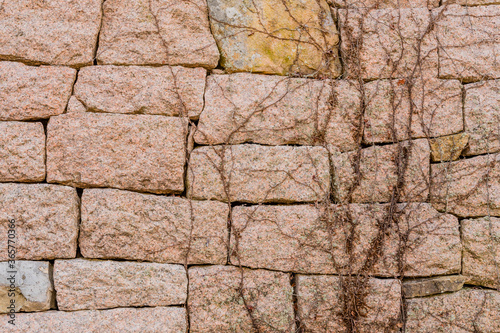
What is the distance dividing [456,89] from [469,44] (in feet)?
1.14

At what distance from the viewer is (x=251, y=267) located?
259 cm

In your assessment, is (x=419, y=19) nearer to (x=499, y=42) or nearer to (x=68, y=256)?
(x=499, y=42)

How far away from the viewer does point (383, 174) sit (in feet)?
8.86

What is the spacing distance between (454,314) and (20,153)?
291cm

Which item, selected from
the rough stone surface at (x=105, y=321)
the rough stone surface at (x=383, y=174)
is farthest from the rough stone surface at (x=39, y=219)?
the rough stone surface at (x=383, y=174)

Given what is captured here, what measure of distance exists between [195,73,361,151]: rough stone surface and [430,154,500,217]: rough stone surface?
0.64 metres

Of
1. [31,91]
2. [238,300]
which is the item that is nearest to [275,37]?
[31,91]

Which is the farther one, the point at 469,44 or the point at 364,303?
the point at 469,44

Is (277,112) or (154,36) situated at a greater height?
(154,36)

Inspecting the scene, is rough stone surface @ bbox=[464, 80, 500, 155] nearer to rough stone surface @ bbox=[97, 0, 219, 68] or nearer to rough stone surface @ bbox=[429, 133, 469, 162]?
rough stone surface @ bbox=[429, 133, 469, 162]

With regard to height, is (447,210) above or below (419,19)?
below

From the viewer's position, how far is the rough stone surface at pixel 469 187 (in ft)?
8.73

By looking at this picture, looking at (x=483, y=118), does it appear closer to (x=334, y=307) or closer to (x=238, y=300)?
(x=334, y=307)

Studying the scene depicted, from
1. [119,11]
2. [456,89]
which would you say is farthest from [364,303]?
[119,11]
